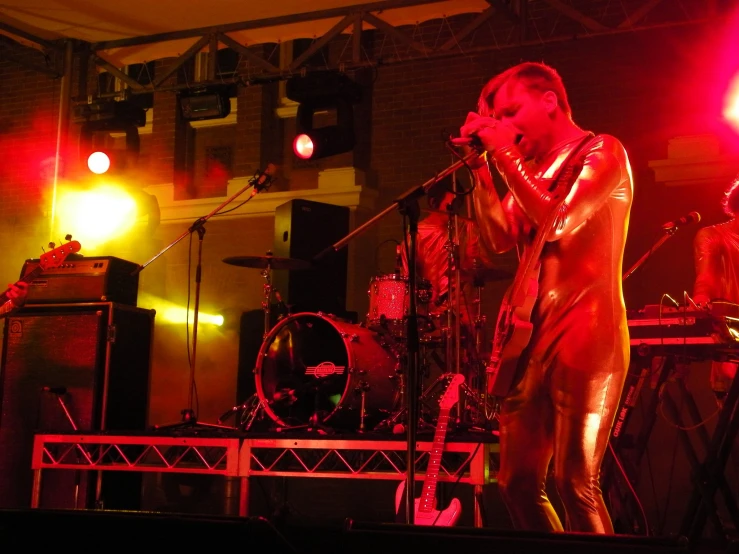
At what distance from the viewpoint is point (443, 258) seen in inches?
268

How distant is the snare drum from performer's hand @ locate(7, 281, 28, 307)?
2676 mm

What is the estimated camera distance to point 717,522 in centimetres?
462

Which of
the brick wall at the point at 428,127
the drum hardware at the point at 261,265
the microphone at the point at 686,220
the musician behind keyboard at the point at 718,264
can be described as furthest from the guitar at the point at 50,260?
the musician behind keyboard at the point at 718,264

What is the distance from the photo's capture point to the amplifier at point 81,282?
257 inches

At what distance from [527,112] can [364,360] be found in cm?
365

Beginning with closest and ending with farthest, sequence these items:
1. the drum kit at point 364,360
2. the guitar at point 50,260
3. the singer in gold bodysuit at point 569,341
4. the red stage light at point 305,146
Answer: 1. the singer in gold bodysuit at point 569,341
2. the drum kit at point 364,360
3. the guitar at point 50,260
4. the red stage light at point 305,146

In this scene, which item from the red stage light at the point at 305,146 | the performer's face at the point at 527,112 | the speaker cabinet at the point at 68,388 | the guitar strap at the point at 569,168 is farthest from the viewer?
the red stage light at the point at 305,146

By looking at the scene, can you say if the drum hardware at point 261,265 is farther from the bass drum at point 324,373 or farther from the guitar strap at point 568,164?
the guitar strap at point 568,164

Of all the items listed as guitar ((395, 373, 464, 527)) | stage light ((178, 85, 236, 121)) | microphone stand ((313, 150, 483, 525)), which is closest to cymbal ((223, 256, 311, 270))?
stage light ((178, 85, 236, 121))

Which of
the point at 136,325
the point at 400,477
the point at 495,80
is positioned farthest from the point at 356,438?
the point at 495,80

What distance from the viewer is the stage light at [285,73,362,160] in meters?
7.63

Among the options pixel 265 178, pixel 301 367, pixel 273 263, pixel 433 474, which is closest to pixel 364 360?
pixel 301 367

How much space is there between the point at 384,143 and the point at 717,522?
16.7ft

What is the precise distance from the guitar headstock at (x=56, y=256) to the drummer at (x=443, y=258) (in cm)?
260
